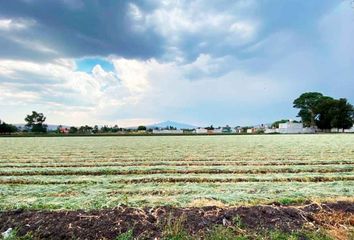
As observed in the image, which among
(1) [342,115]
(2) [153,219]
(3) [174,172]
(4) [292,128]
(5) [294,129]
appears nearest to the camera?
(2) [153,219]

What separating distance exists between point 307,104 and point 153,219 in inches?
5821

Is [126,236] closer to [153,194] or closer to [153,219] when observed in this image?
[153,219]

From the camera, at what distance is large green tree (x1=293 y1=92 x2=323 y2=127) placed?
14188 cm

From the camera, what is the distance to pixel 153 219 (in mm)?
6879

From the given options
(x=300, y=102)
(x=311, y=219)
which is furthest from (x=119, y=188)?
(x=300, y=102)

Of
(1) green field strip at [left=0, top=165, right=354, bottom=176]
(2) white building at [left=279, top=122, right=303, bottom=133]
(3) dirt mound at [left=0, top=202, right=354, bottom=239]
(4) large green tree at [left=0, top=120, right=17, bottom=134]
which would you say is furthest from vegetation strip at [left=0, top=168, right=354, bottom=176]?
(2) white building at [left=279, top=122, right=303, bottom=133]

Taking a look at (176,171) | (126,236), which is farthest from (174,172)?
(126,236)

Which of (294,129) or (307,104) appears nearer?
(294,129)

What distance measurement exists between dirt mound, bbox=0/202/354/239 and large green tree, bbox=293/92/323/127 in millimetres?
141916

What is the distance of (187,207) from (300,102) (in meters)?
146

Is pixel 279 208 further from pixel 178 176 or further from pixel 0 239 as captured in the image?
pixel 178 176

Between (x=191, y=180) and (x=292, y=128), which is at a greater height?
(x=292, y=128)

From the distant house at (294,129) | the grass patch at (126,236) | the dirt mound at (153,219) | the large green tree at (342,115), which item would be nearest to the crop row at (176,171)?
the dirt mound at (153,219)

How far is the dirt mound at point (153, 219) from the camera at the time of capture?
648 cm
